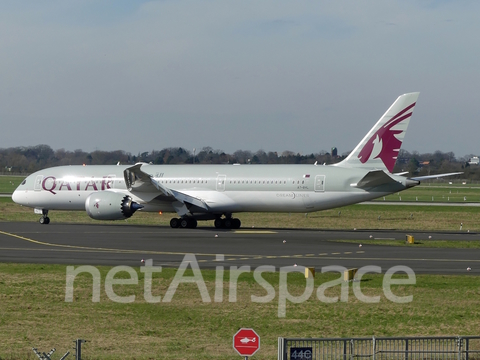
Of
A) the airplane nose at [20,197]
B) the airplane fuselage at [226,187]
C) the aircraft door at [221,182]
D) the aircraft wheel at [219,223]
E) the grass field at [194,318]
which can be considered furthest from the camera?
the airplane nose at [20,197]

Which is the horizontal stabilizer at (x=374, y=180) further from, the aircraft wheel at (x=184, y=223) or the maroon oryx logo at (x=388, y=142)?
the aircraft wheel at (x=184, y=223)

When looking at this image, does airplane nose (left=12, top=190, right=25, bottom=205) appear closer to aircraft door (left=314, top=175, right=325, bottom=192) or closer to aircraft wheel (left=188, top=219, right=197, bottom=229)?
aircraft wheel (left=188, top=219, right=197, bottom=229)

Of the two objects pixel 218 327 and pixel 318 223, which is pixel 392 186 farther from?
pixel 218 327

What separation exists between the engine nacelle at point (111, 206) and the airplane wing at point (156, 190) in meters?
1.81

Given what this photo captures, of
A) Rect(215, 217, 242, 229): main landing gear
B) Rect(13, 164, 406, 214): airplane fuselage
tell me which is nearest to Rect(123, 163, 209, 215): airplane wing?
Rect(13, 164, 406, 214): airplane fuselage

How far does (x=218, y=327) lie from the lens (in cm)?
1972

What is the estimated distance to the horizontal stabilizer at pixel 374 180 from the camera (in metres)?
46.0

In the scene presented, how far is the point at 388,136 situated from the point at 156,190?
16.8m

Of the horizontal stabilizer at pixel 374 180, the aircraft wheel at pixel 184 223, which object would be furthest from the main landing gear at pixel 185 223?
the horizontal stabilizer at pixel 374 180

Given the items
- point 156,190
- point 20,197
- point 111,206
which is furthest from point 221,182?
point 20,197

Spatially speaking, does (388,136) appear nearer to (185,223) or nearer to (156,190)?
(185,223)

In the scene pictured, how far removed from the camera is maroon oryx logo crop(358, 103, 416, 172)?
48500mm

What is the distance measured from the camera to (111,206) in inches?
1930

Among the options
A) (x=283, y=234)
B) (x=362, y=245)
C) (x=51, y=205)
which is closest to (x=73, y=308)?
(x=362, y=245)
